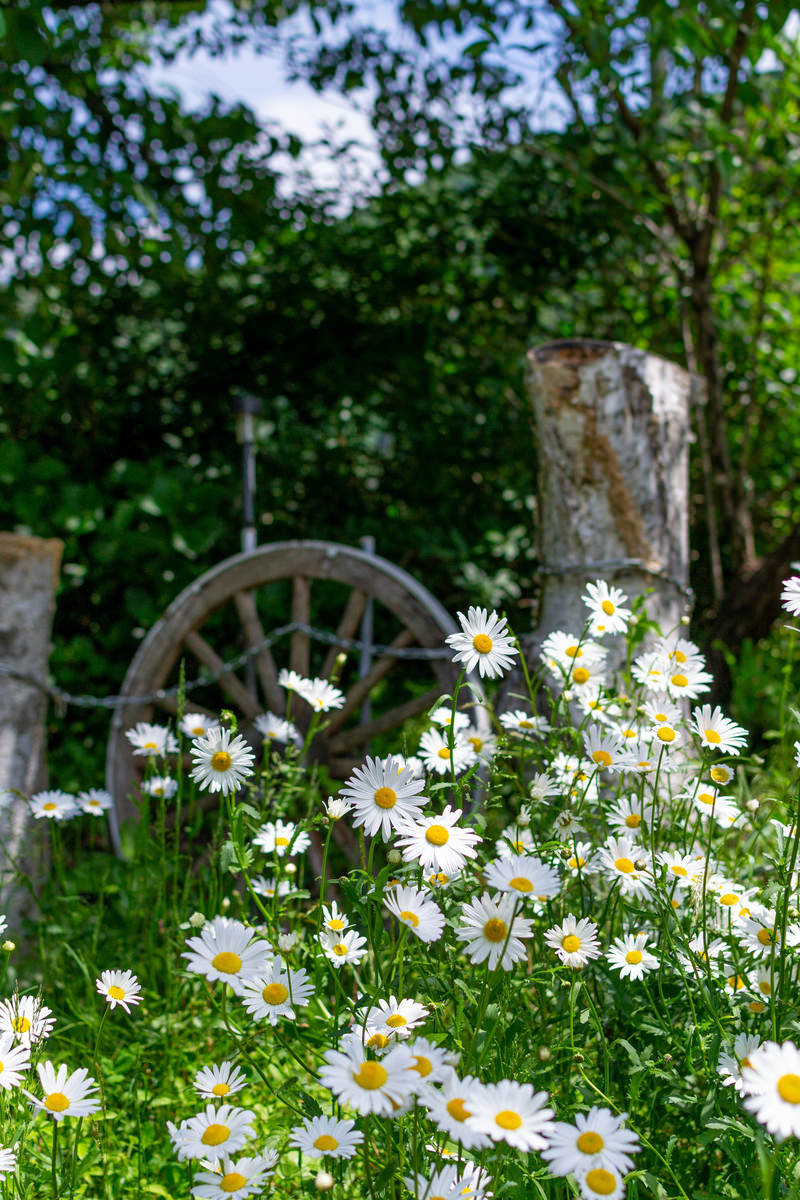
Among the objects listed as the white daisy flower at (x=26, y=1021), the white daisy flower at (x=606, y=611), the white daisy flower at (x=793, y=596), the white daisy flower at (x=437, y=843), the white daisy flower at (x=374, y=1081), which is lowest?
the white daisy flower at (x=26, y=1021)

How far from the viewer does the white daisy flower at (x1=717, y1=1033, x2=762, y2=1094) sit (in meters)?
1.12

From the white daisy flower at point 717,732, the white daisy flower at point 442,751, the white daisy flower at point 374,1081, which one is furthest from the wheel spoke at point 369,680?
the white daisy flower at point 374,1081

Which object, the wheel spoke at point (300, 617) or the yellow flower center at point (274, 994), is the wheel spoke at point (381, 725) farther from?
the yellow flower center at point (274, 994)

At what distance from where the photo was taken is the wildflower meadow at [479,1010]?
3.21 feet

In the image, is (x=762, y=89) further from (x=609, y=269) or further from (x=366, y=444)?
(x=366, y=444)

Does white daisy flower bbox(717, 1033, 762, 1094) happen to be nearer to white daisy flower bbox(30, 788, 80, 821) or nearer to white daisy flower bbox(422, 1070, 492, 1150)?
white daisy flower bbox(422, 1070, 492, 1150)

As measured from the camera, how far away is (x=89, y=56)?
4.07 meters

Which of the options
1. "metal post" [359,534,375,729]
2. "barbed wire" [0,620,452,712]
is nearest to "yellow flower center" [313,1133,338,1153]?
"barbed wire" [0,620,452,712]

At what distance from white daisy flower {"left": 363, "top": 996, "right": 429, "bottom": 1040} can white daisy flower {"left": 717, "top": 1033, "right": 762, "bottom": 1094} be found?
35 cm

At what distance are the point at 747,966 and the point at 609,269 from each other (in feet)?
11.3

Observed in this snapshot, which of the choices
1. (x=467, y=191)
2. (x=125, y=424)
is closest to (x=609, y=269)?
(x=467, y=191)

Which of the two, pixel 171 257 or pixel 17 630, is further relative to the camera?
pixel 171 257

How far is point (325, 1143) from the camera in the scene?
3.36 feet

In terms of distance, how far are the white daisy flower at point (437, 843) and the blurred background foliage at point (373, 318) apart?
254 cm
